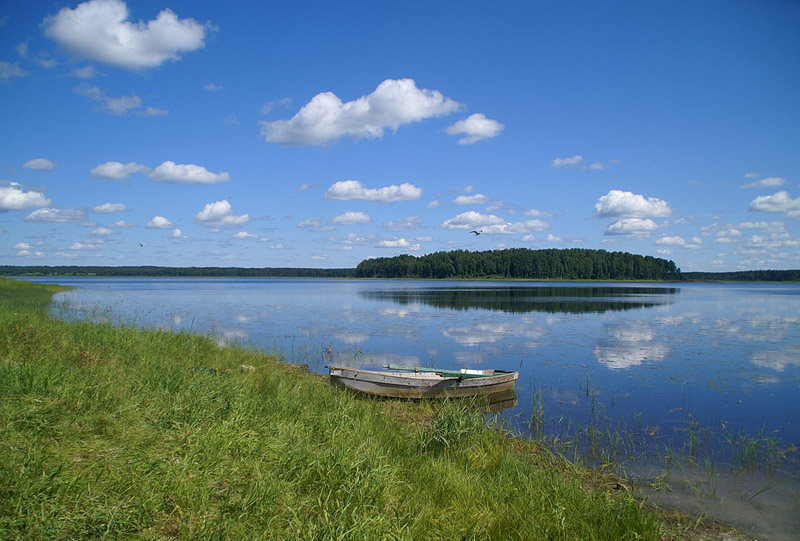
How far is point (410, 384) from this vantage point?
1373 centimetres

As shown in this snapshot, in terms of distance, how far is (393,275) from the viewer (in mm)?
199375

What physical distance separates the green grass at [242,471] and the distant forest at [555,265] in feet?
511

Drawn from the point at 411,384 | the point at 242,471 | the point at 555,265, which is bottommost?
the point at 411,384

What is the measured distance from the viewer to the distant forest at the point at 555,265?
159125 millimetres

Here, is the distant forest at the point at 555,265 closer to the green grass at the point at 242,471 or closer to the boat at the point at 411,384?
the boat at the point at 411,384

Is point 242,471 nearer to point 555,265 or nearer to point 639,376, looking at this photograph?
point 639,376

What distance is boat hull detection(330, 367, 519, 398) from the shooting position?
44.8 feet

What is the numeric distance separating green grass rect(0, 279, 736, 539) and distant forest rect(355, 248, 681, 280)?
15580cm

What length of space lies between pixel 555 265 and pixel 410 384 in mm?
151572

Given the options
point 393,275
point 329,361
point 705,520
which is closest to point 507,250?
point 393,275

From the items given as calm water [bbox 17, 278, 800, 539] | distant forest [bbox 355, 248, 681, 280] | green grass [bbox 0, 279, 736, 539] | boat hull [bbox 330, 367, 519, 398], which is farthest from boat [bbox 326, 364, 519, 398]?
distant forest [bbox 355, 248, 681, 280]

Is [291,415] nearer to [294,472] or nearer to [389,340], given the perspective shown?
[294,472]

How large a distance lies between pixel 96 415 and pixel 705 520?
871 centimetres

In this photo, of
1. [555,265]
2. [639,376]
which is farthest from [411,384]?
[555,265]
